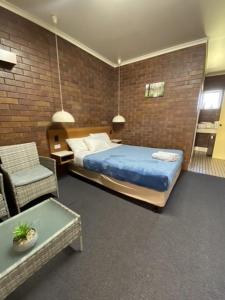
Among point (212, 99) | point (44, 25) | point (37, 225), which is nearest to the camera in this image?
point (37, 225)

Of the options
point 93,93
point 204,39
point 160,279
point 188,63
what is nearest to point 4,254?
point 160,279

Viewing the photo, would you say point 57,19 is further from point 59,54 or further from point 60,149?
point 60,149

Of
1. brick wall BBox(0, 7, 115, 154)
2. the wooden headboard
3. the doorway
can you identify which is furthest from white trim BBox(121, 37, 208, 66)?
the wooden headboard

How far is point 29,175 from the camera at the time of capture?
2.00 metres

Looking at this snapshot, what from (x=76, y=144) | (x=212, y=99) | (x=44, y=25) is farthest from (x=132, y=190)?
(x=212, y=99)

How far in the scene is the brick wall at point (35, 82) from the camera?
2.16 metres

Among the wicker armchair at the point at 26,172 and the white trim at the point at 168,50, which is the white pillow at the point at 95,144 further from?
the white trim at the point at 168,50

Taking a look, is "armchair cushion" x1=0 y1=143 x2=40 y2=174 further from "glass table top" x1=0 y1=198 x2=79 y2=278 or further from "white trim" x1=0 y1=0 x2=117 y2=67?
"white trim" x1=0 y1=0 x2=117 y2=67

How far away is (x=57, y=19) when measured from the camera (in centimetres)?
231

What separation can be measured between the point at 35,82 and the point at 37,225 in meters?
2.33

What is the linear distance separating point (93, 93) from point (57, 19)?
5.19 ft

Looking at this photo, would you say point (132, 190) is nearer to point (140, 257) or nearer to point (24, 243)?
point (140, 257)

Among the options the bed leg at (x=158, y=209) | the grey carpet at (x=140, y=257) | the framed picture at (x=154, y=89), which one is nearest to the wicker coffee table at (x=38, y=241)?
the grey carpet at (x=140, y=257)

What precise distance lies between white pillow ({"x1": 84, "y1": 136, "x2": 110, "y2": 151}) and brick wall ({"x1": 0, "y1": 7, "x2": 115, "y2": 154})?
516 millimetres
